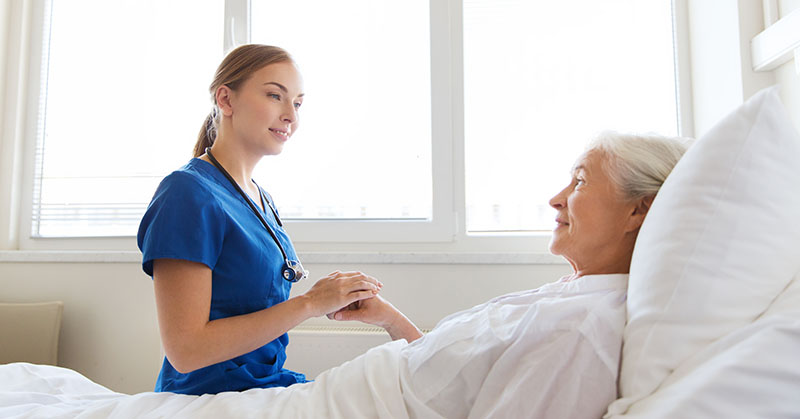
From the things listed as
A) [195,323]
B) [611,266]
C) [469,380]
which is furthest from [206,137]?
[611,266]

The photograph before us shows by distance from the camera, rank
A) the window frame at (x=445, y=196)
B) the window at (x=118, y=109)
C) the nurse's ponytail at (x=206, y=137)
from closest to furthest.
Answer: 1. the nurse's ponytail at (x=206, y=137)
2. the window frame at (x=445, y=196)
3. the window at (x=118, y=109)

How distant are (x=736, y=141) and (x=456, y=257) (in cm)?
111

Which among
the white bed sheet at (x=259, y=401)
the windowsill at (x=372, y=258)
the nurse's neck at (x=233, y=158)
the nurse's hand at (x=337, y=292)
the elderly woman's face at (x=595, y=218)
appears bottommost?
the white bed sheet at (x=259, y=401)

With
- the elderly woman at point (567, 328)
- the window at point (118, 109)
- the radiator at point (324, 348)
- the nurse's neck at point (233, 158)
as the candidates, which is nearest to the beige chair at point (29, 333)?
the window at point (118, 109)

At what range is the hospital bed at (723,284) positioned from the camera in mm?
587

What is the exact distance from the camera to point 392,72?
77.4 inches

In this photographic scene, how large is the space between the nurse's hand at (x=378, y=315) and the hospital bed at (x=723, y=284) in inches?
23.0

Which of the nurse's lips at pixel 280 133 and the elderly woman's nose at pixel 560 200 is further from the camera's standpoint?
the nurse's lips at pixel 280 133

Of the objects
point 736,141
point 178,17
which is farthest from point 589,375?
point 178,17

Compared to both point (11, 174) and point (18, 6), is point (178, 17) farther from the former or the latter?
point (11, 174)

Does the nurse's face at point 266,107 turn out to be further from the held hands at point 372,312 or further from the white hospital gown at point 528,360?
the white hospital gown at point 528,360

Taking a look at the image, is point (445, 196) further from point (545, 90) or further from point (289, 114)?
point (289, 114)

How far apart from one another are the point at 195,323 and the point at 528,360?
2.15ft

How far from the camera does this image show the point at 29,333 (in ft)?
5.84
